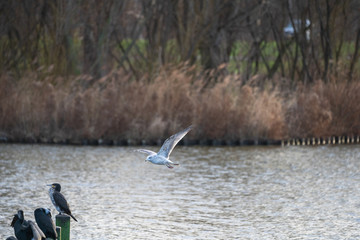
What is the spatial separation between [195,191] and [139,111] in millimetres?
8210

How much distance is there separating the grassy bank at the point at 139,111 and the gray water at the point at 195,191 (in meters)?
0.99

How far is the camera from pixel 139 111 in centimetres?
2339

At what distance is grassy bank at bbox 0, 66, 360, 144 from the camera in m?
23.3

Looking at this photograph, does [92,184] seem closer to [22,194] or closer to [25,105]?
[22,194]

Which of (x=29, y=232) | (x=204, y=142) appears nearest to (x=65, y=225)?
(x=29, y=232)

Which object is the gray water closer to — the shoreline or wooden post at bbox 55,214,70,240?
the shoreline

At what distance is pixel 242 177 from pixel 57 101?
764 centimetres

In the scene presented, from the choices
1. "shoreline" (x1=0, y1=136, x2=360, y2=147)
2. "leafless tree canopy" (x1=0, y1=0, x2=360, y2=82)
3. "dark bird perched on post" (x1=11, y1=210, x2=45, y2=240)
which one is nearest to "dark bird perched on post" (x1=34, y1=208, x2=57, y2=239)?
"dark bird perched on post" (x1=11, y1=210, x2=45, y2=240)

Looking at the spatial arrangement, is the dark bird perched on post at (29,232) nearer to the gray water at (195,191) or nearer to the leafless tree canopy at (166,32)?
the gray water at (195,191)

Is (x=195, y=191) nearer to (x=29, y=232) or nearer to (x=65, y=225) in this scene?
(x=65, y=225)

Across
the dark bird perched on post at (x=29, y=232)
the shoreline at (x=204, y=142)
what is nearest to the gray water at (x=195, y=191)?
the shoreline at (x=204, y=142)

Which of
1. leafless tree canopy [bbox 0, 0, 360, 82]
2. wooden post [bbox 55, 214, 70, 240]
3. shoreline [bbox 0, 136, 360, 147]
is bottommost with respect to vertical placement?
wooden post [bbox 55, 214, 70, 240]

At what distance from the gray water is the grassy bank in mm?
995

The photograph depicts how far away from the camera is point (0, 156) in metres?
20.2
